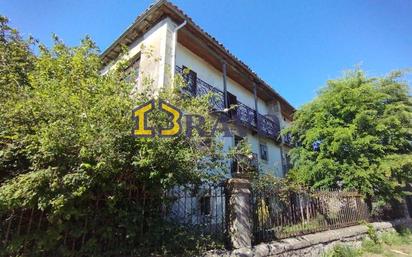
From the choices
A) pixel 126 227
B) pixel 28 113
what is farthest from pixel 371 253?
pixel 28 113

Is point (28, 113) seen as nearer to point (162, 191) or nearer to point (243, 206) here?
point (162, 191)

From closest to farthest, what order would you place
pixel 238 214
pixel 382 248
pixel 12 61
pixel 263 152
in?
pixel 238 214, pixel 12 61, pixel 382 248, pixel 263 152

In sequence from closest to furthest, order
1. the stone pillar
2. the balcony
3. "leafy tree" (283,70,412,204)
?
the stone pillar, "leafy tree" (283,70,412,204), the balcony

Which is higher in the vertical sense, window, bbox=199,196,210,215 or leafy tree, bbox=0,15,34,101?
leafy tree, bbox=0,15,34,101

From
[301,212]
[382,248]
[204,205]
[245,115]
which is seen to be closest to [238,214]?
[204,205]

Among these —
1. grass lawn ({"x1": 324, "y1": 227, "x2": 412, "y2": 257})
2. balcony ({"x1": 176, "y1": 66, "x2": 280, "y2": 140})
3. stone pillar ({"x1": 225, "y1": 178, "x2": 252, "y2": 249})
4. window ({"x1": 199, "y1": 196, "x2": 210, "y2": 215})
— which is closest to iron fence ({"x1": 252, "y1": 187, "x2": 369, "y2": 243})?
stone pillar ({"x1": 225, "y1": 178, "x2": 252, "y2": 249})

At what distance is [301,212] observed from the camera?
7477 mm

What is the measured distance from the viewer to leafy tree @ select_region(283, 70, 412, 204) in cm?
988

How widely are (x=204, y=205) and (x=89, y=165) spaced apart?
9.18ft

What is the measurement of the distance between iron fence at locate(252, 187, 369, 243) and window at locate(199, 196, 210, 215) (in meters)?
1.19

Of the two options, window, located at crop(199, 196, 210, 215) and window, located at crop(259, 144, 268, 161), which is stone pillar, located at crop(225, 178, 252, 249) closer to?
window, located at crop(199, 196, 210, 215)

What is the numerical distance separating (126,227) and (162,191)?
922 millimetres

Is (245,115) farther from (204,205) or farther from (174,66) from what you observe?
(204,205)

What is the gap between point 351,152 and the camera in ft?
33.7
